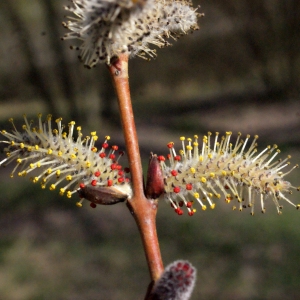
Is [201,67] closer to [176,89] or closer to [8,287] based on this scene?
[176,89]

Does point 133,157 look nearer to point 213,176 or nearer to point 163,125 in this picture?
point 213,176

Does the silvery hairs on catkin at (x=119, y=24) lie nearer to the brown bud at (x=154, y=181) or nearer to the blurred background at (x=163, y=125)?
the brown bud at (x=154, y=181)

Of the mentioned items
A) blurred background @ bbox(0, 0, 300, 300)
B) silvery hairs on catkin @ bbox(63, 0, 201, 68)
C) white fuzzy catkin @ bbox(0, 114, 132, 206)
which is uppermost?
silvery hairs on catkin @ bbox(63, 0, 201, 68)

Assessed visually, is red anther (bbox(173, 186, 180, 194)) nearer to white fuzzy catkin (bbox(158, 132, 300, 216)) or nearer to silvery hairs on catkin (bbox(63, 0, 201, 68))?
white fuzzy catkin (bbox(158, 132, 300, 216))

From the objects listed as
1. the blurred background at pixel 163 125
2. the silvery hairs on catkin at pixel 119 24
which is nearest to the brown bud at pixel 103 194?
the silvery hairs on catkin at pixel 119 24

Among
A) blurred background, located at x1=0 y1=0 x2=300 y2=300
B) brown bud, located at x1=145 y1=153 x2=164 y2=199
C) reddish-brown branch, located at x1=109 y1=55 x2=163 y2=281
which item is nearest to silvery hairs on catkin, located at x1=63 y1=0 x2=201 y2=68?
reddish-brown branch, located at x1=109 y1=55 x2=163 y2=281

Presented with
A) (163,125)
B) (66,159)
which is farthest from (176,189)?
(163,125)
